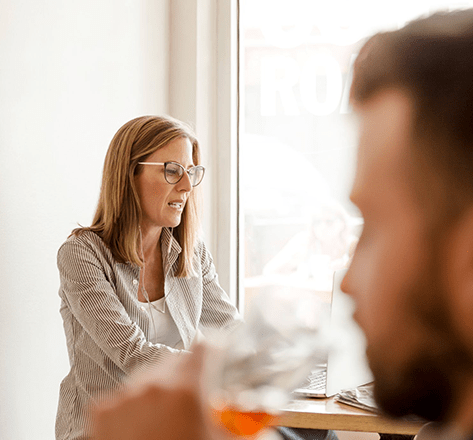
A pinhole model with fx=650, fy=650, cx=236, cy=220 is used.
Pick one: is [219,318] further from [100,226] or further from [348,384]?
[348,384]

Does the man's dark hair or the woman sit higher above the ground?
the man's dark hair

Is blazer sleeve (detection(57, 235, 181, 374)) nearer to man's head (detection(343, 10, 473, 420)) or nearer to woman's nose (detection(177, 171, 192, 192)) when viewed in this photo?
woman's nose (detection(177, 171, 192, 192))

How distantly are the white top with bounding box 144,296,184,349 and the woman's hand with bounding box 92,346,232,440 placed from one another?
1283mm

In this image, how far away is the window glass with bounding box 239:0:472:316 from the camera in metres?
2.98

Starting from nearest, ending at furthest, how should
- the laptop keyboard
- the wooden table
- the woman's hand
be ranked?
the woman's hand < the laptop keyboard < the wooden table

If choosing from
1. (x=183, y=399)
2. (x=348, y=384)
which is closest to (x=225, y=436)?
(x=183, y=399)

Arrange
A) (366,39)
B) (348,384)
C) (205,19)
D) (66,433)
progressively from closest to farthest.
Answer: (366,39), (348,384), (66,433), (205,19)

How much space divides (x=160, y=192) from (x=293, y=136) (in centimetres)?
135

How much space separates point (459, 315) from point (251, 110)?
8.64 feet

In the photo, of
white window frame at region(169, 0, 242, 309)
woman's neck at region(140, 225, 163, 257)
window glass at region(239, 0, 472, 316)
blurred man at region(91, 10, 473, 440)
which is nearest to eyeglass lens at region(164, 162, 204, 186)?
woman's neck at region(140, 225, 163, 257)

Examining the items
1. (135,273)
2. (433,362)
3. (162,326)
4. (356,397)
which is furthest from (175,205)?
(433,362)

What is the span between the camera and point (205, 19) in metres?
2.92

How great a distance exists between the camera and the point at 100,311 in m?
1.57

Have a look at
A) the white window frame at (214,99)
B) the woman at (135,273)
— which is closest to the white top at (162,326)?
the woman at (135,273)
